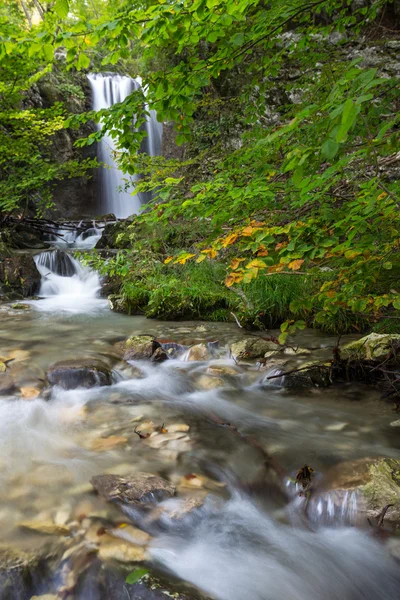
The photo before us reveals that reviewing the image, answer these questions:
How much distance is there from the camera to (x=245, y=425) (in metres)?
3.16

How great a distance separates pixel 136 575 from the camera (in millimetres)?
1625

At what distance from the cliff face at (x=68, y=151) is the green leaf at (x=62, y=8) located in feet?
52.5

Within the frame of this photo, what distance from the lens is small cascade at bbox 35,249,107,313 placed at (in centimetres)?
821

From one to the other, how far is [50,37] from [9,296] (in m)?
7.54

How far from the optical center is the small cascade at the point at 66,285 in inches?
323

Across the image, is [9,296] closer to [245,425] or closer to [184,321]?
[184,321]

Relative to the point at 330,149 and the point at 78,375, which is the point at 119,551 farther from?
the point at 78,375

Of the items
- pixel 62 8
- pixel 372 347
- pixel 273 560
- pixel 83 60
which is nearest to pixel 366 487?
pixel 273 560

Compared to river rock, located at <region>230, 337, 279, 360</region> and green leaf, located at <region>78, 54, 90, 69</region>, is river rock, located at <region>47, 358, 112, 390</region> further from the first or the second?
green leaf, located at <region>78, 54, 90, 69</region>

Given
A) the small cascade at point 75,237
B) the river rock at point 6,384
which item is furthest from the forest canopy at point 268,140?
the small cascade at point 75,237

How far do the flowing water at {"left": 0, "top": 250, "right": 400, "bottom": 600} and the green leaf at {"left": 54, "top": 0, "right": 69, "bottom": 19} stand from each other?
8.48 ft

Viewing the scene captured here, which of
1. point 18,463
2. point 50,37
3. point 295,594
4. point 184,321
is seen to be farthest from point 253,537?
point 184,321

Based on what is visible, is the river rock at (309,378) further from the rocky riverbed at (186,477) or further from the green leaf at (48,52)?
the green leaf at (48,52)

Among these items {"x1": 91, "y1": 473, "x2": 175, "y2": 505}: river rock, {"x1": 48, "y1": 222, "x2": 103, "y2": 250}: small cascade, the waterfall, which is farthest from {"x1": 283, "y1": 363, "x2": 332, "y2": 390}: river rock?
the waterfall
